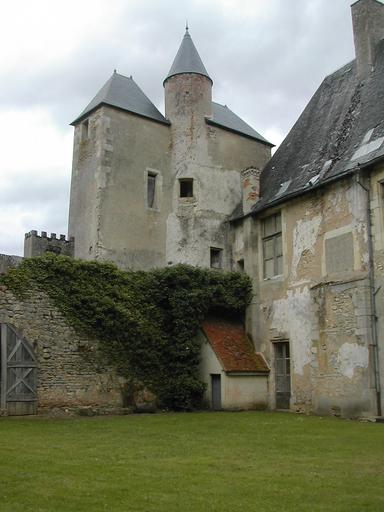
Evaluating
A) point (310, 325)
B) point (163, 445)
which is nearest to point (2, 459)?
point (163, 445)

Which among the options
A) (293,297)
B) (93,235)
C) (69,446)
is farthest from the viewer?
(93,235)

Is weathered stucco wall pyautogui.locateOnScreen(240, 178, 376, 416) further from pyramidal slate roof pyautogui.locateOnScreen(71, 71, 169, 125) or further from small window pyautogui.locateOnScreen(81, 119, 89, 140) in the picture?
small window pyautogui.locateOnScreen(81, 119, 89, 140)

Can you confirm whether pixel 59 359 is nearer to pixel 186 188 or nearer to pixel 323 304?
pixel 323 304

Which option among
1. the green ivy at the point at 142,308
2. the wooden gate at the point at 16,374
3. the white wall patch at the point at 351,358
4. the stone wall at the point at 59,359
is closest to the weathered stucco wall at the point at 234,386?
the green ivy at the point at 142,308

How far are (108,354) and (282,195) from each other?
6.99 meters

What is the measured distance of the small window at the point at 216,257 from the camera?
20.7m

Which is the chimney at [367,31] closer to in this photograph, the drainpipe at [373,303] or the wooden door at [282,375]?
the drainpipe at [373,303]

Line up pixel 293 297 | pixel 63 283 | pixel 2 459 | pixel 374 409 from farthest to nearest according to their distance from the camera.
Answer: pixel 293 297 → pixel 63 283 → pixel 374 409 → pixel 2 459

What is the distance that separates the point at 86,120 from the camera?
21.4 m

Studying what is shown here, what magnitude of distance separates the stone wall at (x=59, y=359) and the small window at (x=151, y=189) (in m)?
6.35

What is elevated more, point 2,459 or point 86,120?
point 86,120

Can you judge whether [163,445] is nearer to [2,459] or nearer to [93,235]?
[2,459]

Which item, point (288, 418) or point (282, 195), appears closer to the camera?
point (288, 418)

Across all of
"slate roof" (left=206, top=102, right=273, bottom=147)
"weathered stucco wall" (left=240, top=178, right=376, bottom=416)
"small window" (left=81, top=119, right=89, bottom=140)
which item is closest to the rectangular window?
"weathered stucco wall" (left=240, top=178, right=376, bottom=416)
